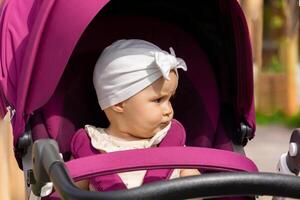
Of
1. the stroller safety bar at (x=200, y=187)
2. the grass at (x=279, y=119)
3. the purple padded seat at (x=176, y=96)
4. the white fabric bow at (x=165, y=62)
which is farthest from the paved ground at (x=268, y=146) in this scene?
the stroller safety bar at (x=200, y=187)

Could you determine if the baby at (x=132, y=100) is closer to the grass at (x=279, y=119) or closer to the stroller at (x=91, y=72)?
the stroller at (x=91, y=72)

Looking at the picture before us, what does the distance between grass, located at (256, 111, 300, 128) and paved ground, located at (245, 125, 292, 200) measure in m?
0.17

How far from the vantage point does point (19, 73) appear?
7.35 ft

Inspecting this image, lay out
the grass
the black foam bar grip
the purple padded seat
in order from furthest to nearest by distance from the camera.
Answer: the grass → the purple padded seat → the black foam bar grip

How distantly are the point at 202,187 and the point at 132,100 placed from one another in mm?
671

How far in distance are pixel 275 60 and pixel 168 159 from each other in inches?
299

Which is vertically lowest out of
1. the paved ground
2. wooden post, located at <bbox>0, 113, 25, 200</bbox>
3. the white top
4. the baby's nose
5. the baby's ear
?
the paved ground

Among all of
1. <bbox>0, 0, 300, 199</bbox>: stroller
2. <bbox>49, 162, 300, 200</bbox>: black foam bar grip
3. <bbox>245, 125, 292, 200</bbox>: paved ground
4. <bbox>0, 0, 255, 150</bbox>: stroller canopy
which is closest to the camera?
<bbox>49, 162, 300, 200</bbox>: black foam bar grip

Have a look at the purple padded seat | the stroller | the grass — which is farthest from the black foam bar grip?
the grass

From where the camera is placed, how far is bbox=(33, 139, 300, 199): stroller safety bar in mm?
1522

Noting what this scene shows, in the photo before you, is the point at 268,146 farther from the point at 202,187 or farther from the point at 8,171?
the point at 202,187

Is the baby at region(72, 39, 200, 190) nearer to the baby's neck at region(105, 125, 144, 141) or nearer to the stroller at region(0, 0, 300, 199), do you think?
the baby's neck at region(105, 125, 144, 141)

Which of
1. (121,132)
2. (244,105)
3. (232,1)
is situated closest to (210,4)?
(232,1)

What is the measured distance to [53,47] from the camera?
212 cm
